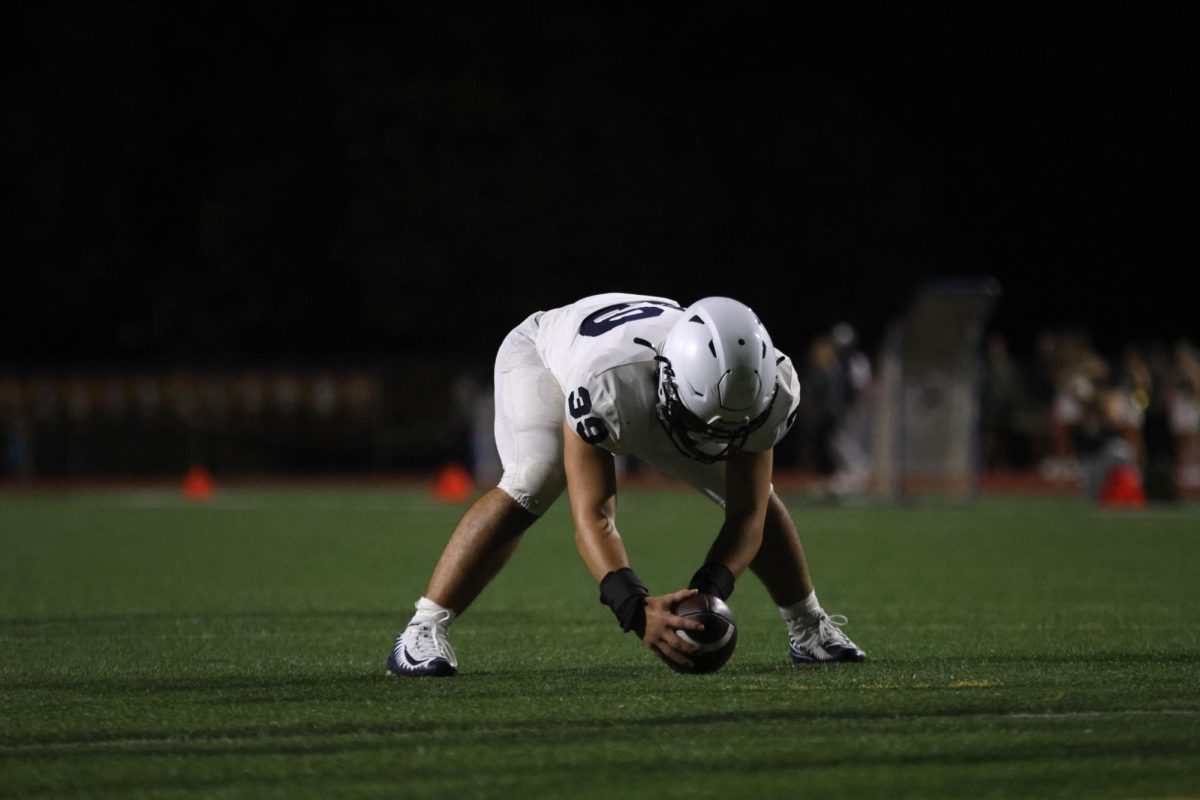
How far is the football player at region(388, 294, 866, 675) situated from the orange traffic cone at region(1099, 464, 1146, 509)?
12392mm

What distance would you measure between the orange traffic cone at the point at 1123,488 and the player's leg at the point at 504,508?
1306 cm

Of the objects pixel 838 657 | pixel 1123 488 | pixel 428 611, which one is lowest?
pixel 1123 488

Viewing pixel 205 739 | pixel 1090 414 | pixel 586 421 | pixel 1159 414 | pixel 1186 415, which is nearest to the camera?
pixel 205 739

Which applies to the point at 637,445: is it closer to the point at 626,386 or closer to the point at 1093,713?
the point at 626,386

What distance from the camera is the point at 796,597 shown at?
638 centimetres

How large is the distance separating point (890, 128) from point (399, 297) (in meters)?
10.8

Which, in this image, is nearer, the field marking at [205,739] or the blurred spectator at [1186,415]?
the field marking at [205,739]

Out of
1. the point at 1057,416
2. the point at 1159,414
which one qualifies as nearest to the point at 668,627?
the point at 1159,414

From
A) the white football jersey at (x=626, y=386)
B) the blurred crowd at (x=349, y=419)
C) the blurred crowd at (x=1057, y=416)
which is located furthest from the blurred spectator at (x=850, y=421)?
the white football jersey at (x=626, y=386)

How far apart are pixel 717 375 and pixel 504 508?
45.5 inches

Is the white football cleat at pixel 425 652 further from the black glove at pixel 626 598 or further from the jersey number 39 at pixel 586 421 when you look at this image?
the jersey number 39 at pixel 586 421

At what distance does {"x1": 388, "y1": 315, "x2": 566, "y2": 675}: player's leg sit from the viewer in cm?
604

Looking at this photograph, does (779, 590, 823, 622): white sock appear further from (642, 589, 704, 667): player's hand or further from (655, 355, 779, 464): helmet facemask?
(642, 589, 704, 667): player's hand

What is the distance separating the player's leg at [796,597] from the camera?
6.27 m
